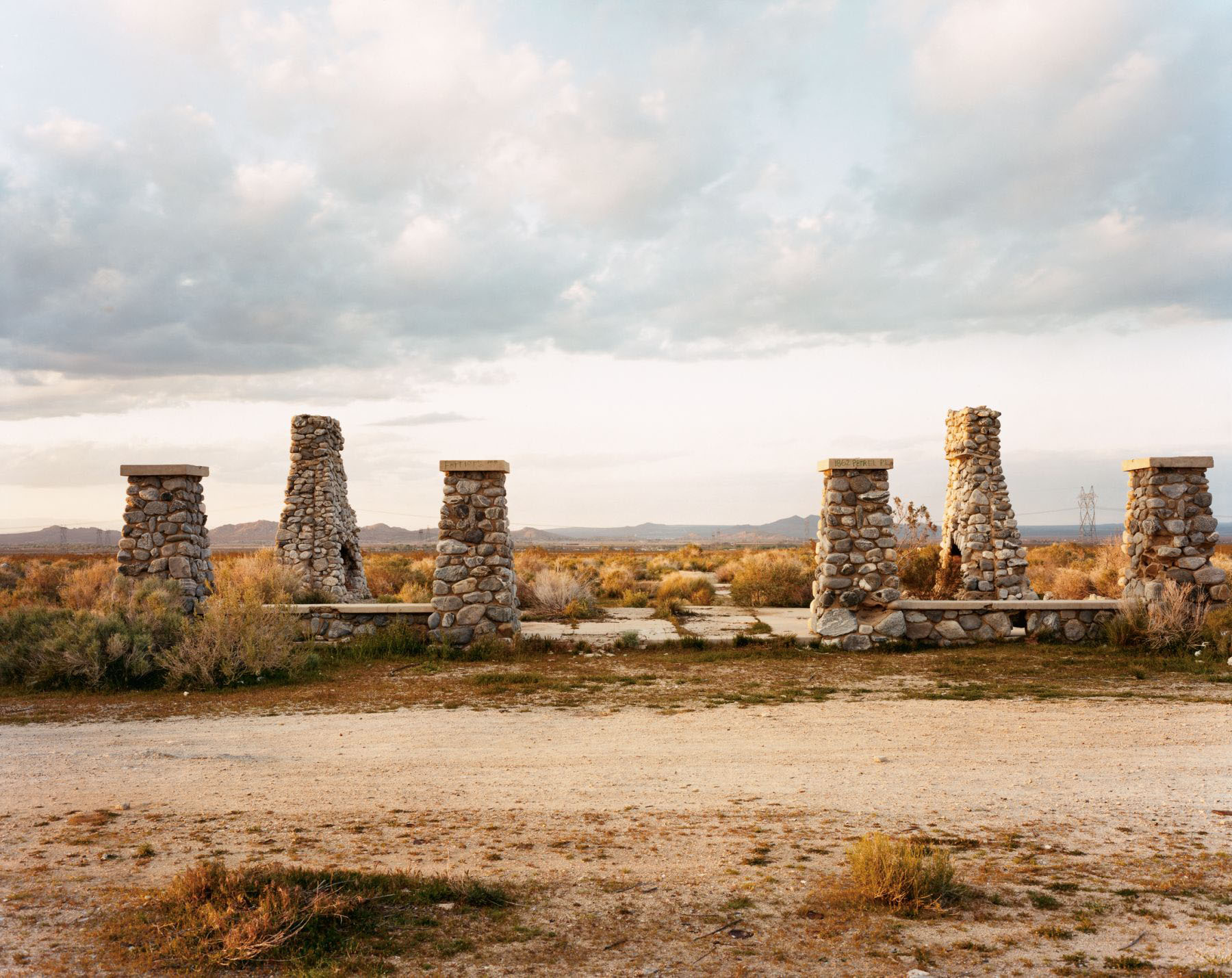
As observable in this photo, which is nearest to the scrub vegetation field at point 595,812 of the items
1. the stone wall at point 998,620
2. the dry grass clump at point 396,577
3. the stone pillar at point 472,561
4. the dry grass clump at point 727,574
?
the stone pillar at point 472,561

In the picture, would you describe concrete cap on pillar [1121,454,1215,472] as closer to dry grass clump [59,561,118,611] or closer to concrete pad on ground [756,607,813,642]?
concrete pad on ground [756,607,813,642]

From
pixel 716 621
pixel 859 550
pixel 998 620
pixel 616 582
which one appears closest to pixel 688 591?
pixel 616 582

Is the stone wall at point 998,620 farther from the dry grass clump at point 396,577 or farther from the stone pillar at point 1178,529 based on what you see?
the dry grass clump at point 396,577

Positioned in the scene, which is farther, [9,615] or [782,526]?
[782,526]

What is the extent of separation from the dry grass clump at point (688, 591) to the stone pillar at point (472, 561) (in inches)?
282

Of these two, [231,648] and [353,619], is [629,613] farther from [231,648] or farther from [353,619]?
[231,648]

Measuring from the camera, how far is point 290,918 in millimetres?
Answer: 3783

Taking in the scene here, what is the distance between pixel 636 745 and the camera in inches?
294

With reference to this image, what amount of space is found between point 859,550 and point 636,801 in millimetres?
8627

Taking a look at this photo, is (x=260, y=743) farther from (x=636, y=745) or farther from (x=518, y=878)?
(x=518, y=878)

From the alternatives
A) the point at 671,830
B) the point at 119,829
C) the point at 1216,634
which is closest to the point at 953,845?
the point at 671,830

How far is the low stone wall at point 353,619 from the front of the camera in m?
13.3

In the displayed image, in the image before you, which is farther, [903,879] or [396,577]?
[396,577]

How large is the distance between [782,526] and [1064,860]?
193m
